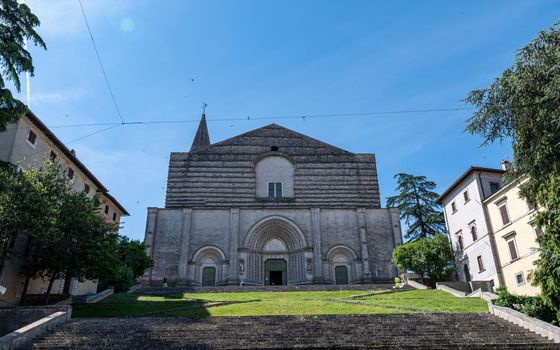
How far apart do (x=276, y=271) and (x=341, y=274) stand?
15.0 feet

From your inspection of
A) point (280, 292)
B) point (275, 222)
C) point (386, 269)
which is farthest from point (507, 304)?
point (275, 222)

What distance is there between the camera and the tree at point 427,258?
97.1ft

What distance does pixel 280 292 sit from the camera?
2534 cm

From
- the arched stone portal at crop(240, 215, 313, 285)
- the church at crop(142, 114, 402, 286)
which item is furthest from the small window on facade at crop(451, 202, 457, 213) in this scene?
the arched stone portal at crop(240, 215, 313, 285)

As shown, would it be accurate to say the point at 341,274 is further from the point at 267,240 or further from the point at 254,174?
the point at 254,174

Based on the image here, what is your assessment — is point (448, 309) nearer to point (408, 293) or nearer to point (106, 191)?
point (408, 293)

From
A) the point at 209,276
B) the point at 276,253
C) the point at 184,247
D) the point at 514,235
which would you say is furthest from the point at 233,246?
the point at 514,235

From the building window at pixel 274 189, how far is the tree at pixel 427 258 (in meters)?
10.5

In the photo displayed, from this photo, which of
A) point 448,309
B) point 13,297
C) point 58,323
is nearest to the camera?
point 58,323

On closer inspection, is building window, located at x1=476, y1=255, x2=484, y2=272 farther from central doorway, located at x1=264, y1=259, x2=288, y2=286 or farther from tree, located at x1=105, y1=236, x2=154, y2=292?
tree, located at x1=105, y1=236, x2=154, y2=292

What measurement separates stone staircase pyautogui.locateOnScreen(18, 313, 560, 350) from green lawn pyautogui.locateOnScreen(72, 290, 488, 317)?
1697mm

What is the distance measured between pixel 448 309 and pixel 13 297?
1899 centimetres

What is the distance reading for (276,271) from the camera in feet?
113

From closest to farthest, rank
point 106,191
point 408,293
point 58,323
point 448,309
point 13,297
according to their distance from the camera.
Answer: point 58,323
point 448,309
point 13,297
point 408,293
point 106,191
